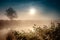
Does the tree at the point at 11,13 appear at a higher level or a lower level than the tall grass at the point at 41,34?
higher

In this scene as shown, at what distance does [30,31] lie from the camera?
225 cm

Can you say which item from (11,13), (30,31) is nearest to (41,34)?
(30,31)

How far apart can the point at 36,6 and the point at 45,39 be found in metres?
0.52

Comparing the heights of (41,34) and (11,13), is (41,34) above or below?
below

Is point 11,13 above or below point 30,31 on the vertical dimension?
above

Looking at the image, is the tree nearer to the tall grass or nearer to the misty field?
the misty field

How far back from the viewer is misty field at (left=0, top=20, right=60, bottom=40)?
2.19 metres

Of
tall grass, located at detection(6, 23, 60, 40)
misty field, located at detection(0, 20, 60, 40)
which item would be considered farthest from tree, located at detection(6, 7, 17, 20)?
tall grass, located at detection(6, 23, 60, 40)

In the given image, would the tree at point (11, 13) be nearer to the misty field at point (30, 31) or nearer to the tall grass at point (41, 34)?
the misty field at point (30, 31)

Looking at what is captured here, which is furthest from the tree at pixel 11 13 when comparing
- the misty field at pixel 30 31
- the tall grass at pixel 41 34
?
the tall grass at pixel 41 34

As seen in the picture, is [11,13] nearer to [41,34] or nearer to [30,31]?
[30,31]

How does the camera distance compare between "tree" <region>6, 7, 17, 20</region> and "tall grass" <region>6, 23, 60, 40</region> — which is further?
"tree" <region>6, 7, 17, 20</region>

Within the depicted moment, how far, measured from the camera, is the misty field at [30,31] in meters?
2.19

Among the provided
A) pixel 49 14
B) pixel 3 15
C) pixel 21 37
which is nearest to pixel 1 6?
pixel 3 15
